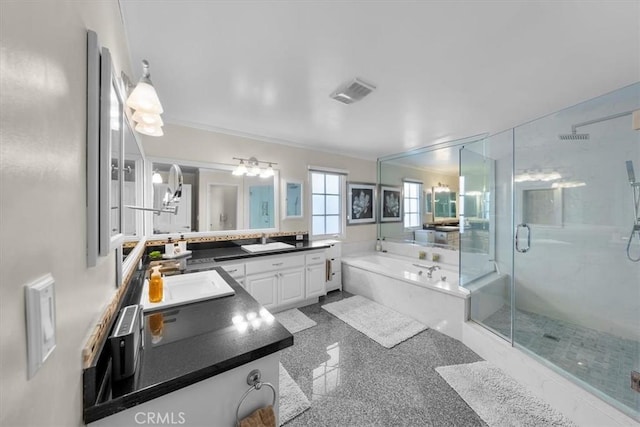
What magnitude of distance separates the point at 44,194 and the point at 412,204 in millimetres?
4825

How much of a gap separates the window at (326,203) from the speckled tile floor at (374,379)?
1736 mm

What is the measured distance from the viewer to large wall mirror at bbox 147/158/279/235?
2.56 m

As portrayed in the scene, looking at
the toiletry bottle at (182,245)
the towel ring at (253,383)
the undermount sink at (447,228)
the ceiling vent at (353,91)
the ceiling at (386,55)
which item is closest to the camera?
the towel ring at (253,383)

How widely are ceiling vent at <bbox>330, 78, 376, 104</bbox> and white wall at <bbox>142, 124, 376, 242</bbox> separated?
1.51m

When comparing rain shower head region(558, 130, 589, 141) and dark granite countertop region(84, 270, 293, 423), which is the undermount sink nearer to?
rain shower head region(558, 130, 589, 141)

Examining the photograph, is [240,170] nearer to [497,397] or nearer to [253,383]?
[253,383]

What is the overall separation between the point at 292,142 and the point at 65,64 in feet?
10.1

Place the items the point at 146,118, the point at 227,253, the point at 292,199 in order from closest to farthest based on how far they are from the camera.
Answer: the point at 146,118 → the point at 227,253 → the point at 292,199

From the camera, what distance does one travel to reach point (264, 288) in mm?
2770

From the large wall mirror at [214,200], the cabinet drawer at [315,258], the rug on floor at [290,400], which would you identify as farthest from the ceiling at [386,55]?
the rug on floor at [290,400]

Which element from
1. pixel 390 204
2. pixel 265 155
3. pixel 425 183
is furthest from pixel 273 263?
pixel 425 183

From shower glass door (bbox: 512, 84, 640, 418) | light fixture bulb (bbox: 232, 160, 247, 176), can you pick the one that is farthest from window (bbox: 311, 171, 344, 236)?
shower glass door (bbox: 512, 84, 640, 418)

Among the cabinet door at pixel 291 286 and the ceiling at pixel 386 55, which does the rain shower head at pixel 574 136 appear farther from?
the cabinet door at pixel 291 286

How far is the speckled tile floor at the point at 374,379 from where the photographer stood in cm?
152
